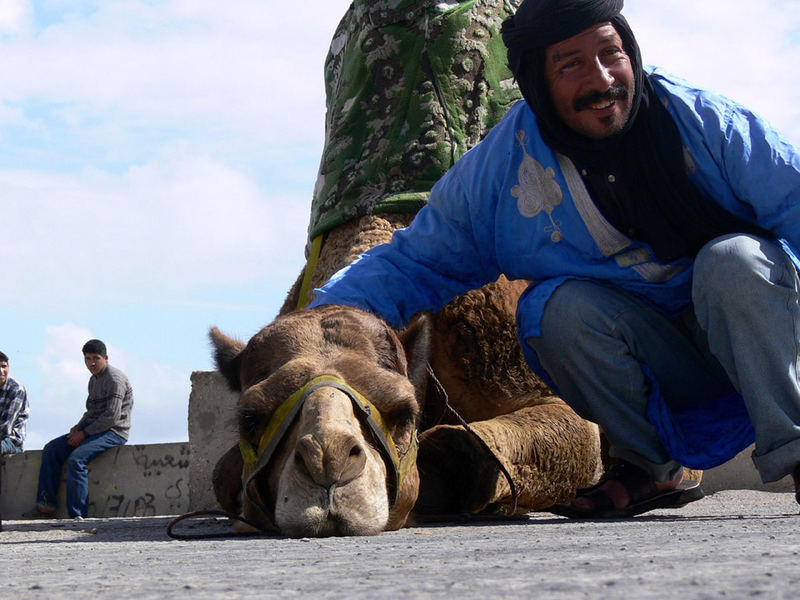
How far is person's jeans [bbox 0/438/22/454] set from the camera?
1154cm

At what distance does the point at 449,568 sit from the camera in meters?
1.79

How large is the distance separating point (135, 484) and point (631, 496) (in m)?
7.57

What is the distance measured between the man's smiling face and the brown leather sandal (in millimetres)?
1285

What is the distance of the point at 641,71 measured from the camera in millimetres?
4031

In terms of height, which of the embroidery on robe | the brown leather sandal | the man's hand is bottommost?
the brown leather sandal

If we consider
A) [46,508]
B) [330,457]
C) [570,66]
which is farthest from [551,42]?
[46,508]

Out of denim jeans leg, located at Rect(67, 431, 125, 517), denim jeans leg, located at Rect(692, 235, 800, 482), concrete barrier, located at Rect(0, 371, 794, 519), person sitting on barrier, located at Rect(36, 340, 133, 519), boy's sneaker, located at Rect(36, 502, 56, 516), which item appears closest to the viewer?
denim jeans leg, located at Rect(692, 235, 800, 482)

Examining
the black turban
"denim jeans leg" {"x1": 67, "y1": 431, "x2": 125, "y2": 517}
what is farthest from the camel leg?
"denim jeans leg" {"x1": 67, "y1": 431, "x2": 125, "y2": 517}

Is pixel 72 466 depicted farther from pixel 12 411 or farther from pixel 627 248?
pixel 627 248

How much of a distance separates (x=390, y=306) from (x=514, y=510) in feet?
3.02

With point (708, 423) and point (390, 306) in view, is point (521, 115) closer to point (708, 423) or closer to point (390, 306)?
point (390, 306)

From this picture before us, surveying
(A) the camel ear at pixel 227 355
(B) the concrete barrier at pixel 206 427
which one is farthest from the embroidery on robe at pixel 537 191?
(B) the concrete barrier at pixel 206 427

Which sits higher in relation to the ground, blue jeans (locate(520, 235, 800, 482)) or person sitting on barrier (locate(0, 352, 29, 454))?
person sitting on barrier (locate(0, 352, 29, 454))

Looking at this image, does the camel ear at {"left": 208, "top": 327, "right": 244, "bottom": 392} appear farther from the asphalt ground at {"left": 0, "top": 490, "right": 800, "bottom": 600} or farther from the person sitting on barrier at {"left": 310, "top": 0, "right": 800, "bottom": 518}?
the asphalt ground at {"left": 0, "top": 490, "right": 800, "bottom": 600}
